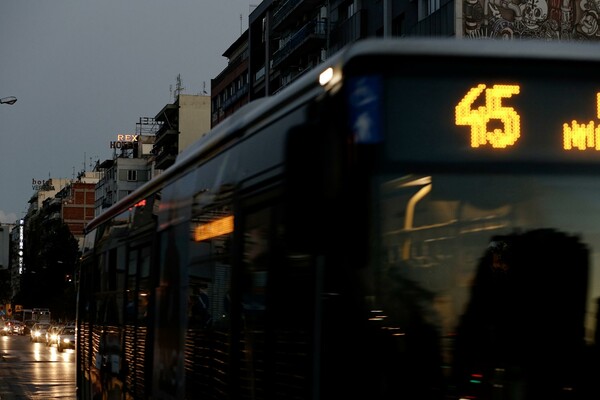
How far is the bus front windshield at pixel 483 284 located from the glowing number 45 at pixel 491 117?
0.17 meters

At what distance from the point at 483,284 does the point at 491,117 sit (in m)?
0.73

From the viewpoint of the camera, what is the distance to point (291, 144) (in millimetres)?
5406

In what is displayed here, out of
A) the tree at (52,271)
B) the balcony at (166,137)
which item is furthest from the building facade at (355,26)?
the tree at (52,271)

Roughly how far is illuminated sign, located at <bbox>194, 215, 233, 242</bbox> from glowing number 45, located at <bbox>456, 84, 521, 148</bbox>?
2147mm

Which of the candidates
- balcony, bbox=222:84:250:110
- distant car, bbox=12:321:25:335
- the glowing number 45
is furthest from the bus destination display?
distant car, bbox=12:321:25:335

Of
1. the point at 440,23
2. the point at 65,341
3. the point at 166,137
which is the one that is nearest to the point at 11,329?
the point at 166,137

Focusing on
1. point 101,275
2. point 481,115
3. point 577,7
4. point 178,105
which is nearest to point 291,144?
point 481,115

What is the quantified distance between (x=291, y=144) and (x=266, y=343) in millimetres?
1294

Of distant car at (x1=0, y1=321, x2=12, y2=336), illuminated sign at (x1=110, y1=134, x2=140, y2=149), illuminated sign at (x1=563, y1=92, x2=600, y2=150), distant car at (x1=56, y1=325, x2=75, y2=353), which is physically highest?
illuminated sign at (x1=110, y1=134, x2=140, y2=149)

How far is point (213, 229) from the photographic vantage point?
7547 mm

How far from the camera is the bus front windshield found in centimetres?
516

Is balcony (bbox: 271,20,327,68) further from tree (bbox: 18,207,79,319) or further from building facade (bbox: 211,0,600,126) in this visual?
tree (bbox: 18,207,79,319)

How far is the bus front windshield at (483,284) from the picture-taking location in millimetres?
5160

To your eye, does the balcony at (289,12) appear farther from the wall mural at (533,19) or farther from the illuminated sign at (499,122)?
the illuminated sign at (499,122)
